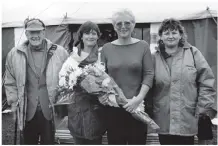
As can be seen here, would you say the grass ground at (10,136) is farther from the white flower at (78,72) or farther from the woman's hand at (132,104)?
the white flower at (78,72)

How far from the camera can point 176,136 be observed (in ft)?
9.78

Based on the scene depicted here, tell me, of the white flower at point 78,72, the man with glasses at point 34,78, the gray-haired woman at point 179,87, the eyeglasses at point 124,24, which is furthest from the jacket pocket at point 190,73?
the man with glasses at point 34,78

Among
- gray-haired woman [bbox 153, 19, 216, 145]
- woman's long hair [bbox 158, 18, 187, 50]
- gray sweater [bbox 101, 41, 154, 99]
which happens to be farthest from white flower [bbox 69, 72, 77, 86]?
woman's long hair [bbox 158, 18, 187, 50]

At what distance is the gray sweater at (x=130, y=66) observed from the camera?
9.32 feet

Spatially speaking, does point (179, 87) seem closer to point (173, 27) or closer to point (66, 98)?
point (173, 27)

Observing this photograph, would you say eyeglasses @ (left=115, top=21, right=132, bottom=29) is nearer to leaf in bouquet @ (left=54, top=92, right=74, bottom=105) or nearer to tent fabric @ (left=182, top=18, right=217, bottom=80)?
leaf in bouquet @ (left=54, top=92, right=74, bottom=105)

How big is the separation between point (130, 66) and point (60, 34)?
147 inches

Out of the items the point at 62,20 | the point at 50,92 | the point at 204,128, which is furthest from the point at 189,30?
the point at 50,92

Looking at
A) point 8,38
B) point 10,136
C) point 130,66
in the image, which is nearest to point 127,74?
point 130,66

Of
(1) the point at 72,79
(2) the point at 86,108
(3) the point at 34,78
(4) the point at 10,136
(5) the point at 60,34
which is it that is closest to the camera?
(1) the point at 72,79

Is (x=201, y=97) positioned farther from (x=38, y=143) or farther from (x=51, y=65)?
(x=38, y=143)

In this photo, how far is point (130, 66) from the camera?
283 cm

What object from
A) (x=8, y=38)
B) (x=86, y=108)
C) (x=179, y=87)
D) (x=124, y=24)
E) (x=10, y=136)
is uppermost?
(x=124, y=24)

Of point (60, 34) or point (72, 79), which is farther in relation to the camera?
point (60, 34)
